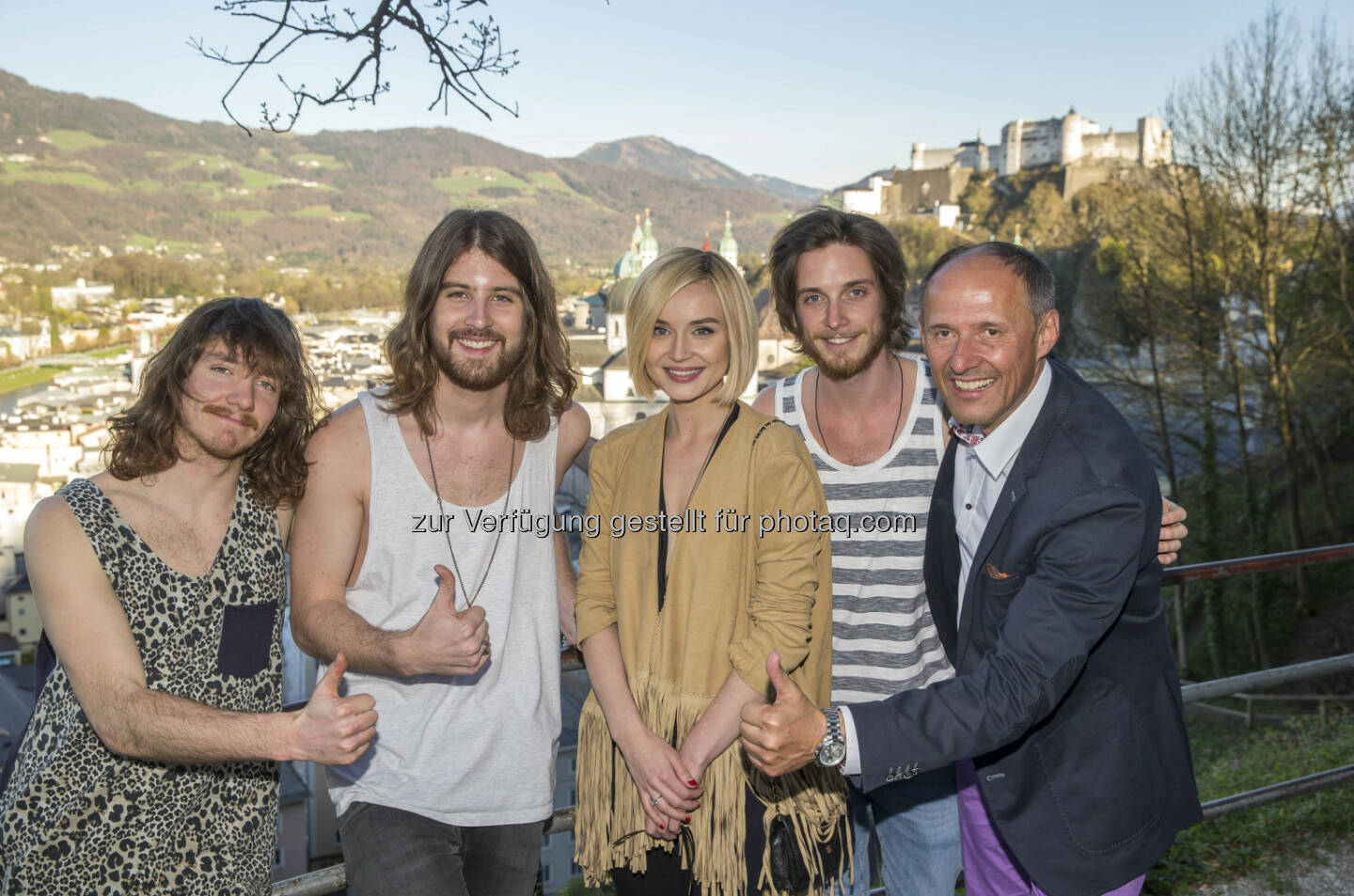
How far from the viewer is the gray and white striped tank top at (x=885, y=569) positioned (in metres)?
2.33

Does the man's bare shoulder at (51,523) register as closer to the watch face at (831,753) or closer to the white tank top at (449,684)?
the white tank top at (449,684)

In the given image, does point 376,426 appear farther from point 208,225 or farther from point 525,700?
point 208,225

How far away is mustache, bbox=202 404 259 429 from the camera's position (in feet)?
6.15

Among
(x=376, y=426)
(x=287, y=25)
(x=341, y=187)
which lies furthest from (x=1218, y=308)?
(x=341, y=187)

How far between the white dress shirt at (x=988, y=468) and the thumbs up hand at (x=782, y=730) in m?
0.48

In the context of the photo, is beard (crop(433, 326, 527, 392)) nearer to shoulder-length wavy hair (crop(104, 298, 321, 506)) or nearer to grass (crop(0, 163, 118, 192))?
shoulder-length wavy hair (crop(104, 298, 321, 506))

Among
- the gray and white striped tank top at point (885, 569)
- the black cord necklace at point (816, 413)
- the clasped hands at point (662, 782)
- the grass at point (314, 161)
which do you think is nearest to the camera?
the clasped hands at point (662, 782)

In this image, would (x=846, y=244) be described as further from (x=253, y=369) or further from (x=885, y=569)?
(x=253, y=369)

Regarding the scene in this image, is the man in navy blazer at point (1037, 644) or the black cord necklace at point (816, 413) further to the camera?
the black cord necklace at point (816, 413)

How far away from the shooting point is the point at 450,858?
207 centimetres

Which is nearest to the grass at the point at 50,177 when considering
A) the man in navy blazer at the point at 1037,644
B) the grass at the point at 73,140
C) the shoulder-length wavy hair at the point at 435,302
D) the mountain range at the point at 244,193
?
the mountain range at the point at 244,193

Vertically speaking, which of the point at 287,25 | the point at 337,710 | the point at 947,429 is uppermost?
the point at 287,25

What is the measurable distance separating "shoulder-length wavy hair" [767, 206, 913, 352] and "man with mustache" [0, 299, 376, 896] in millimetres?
1281

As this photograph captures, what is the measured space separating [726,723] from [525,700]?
487 millimetres
